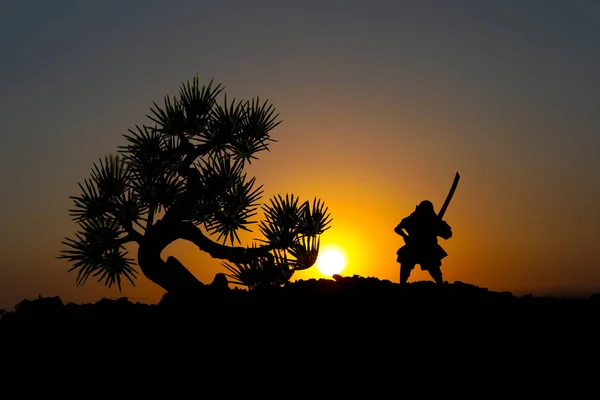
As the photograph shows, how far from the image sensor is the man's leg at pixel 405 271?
11648 mm

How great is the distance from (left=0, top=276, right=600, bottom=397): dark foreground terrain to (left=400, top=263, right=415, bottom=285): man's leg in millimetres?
1307

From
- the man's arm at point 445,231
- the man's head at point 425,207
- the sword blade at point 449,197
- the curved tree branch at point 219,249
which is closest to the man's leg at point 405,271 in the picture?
the man's arm at point 445,231

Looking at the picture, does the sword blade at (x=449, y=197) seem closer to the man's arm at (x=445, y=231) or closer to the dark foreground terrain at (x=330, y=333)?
the man's arm at (x=445, y=231)

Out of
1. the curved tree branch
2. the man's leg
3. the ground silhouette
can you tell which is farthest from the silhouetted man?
the curved tree branch

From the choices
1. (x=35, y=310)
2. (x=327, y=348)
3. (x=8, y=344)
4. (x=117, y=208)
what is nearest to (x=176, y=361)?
(x=327, y=348)

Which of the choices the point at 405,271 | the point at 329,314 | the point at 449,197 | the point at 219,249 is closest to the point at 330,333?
the point at 329,314

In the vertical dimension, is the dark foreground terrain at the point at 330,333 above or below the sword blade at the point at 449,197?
below

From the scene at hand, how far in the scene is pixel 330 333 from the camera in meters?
8.46

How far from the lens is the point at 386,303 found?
9273 millimetres

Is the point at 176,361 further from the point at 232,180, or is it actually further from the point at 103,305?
the point at 232,180

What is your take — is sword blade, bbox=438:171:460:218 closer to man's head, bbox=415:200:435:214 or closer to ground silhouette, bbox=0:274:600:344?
man's head, bbox=415:200:435:214

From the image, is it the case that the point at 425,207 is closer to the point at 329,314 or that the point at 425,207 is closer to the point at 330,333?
the point at 329,314

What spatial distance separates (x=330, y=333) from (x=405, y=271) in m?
3.60

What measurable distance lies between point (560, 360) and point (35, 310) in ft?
25.5
